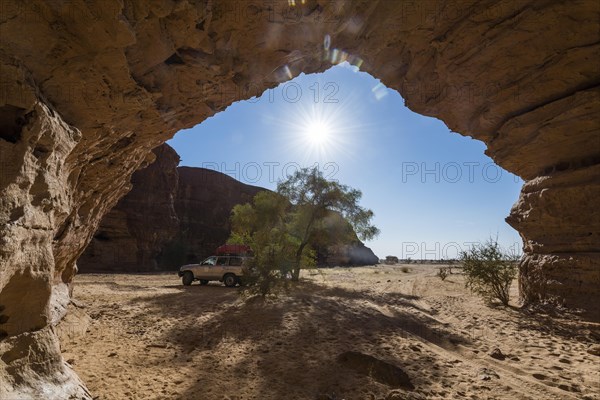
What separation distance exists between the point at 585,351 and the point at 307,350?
19.5 ft

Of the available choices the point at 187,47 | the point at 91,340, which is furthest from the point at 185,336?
the point at 187,47

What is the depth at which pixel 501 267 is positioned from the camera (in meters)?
12.7

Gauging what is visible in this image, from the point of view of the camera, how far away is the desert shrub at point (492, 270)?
40.5 feet

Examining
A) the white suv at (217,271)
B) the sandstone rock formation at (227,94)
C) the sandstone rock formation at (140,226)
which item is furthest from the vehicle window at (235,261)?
the sandstone rock formation at (140,226)

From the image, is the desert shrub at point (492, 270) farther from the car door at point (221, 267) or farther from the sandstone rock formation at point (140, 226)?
the sandstone rock formation at point (140, 226)

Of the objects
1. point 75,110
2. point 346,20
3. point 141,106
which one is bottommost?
point 75,110

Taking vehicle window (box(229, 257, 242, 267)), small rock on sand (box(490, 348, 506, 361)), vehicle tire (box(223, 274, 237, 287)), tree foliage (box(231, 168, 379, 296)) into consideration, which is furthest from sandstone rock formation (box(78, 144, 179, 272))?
small rock on sand (box(490, 348, 506, 361))

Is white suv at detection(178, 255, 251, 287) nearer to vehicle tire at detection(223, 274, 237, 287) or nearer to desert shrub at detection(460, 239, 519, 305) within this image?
vehicle tire at detection(223, 274, 237, 287)

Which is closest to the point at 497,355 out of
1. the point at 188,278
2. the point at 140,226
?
the point at 188,278

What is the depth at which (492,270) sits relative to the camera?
1272 centimetres

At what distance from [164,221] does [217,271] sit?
22.8 meters

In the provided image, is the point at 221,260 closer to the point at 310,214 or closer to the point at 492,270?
the point at 310,214

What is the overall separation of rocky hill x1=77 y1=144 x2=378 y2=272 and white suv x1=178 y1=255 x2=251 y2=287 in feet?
29.3

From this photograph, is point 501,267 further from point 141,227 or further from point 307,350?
point 141,227
